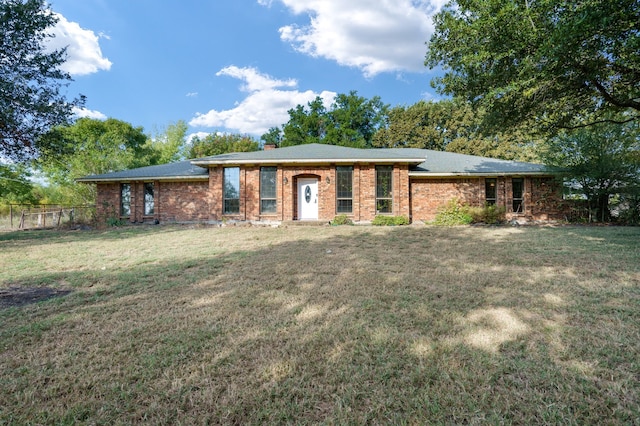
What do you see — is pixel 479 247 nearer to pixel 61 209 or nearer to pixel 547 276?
pixel 547 276

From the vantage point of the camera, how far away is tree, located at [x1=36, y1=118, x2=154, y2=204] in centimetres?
2289

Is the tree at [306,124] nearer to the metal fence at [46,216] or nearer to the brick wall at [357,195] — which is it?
the brick wall at [357,195]

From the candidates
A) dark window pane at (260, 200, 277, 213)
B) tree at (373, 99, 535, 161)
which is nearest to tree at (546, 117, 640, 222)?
dark window pane at (260, 200, 277, 213)

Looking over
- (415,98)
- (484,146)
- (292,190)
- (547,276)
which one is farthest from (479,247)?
(415,98)

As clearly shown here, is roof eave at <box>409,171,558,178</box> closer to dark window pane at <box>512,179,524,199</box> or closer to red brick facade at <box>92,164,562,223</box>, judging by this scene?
red brick facade at <box>92,164,562,223</box>

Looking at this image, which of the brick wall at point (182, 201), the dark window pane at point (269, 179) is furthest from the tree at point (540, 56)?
the brick wall at point (182, 201)

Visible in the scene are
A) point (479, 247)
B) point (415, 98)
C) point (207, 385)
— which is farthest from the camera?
point (415, 98)

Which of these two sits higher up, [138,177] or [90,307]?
[138,177]

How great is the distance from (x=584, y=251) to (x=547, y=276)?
2906 mm

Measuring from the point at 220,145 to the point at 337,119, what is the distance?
13986 mm

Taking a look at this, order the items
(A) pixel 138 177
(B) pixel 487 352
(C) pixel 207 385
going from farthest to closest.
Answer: (A) pixel 138 177 → (B) pixel 487 352 → (C) pixel 207 385

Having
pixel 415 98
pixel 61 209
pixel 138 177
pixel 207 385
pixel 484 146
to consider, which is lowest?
pixel 207 385

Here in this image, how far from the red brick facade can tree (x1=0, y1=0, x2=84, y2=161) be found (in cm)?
509

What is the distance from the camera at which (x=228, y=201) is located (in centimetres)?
1434
